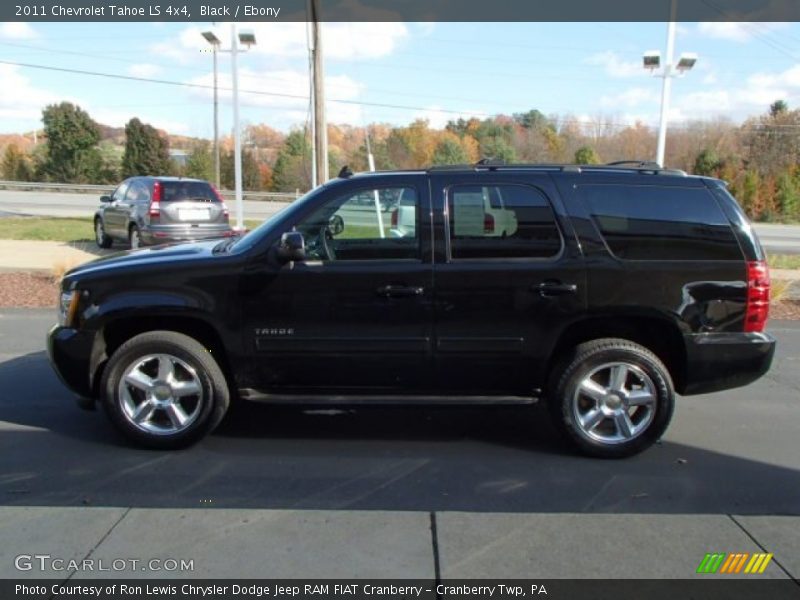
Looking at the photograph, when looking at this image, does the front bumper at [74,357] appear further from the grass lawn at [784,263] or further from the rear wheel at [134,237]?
the grass lawn at [784,263]

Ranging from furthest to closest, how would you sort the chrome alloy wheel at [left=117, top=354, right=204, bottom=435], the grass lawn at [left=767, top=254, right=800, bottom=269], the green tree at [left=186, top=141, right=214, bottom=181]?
1. the green tree at [left=186, top=141, right=214, bottom=181]
2. the grass lawn at [left=767, top=254, right=800, bottom=269]
3. the chrome alloy wheel at [left=117, top=354, right=204, bottom=435]

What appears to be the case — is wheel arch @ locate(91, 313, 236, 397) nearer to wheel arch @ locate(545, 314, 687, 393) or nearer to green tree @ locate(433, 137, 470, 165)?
wheel arch @ locate(545, 314, 687, 393)

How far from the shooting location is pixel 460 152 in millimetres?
50250

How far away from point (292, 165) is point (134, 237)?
1550 inches

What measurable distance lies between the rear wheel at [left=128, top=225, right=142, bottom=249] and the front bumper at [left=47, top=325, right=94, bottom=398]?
10213 mm

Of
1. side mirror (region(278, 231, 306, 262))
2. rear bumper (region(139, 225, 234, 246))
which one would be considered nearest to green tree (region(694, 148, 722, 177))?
rear bumper (region(139, 225, 234, 246))

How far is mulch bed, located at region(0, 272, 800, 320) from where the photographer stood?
32.1 ft

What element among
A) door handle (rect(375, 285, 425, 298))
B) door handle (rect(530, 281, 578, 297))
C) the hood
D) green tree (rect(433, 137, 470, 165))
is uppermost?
green tree (rect(433, 137, 470, 165))

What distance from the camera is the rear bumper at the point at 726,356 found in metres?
4.46

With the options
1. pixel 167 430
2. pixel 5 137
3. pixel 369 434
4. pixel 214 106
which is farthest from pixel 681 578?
pixel 5 137

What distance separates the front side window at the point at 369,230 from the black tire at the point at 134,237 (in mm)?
10766

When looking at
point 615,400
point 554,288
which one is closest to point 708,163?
point 615,400

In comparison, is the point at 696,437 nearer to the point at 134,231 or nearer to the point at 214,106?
the point at 134,231

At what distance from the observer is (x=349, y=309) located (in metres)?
4.45
